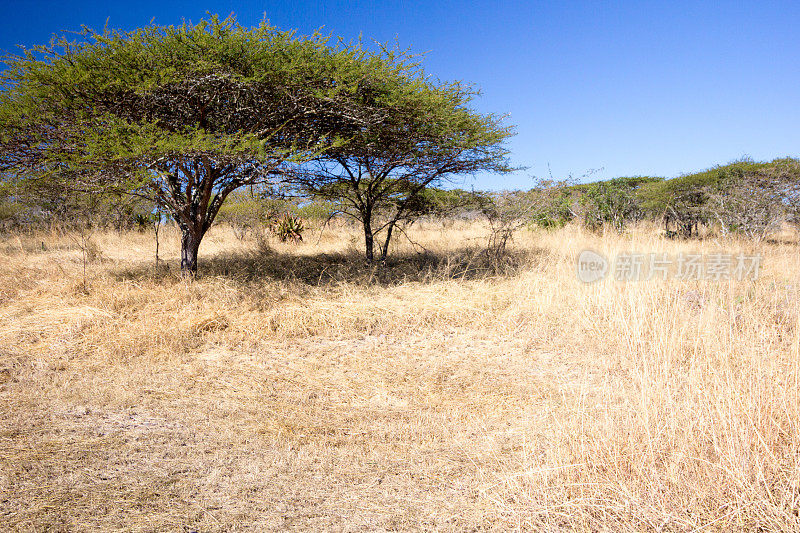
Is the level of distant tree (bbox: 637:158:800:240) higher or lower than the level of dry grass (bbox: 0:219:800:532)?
higher

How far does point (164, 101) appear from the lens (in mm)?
6715

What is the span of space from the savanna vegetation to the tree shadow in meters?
0.10

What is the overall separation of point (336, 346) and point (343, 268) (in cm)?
365

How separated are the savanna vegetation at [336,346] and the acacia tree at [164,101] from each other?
5cm

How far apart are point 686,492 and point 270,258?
28.8 feet

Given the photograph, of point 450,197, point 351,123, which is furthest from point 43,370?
point 450,197

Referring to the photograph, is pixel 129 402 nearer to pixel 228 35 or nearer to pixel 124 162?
pixel 124 162

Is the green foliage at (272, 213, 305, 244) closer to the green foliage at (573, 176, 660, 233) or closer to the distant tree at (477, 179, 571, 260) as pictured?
the distant tree at (477, 179, 571, 260)

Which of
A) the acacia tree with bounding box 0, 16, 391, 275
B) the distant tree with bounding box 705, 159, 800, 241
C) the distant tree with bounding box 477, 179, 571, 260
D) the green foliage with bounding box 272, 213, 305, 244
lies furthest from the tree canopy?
the distant tree with bounding box 705, 159, 800, 241

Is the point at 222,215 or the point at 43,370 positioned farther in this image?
the point at 222,215

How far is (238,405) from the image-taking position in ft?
12.8

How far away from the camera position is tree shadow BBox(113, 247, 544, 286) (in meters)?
8.02

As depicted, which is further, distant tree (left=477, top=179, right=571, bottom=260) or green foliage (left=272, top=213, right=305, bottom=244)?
green foliage (left=272, top=213, right=305, bottom=244)

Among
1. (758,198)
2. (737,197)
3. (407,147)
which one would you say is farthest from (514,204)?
(758,198)
